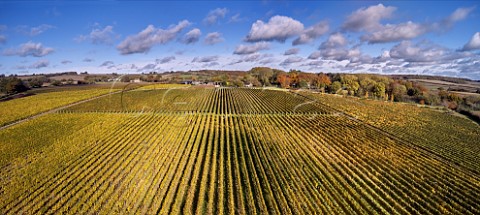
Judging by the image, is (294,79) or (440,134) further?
(294,79)

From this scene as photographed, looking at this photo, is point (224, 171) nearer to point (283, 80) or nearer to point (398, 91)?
point (398, 91)

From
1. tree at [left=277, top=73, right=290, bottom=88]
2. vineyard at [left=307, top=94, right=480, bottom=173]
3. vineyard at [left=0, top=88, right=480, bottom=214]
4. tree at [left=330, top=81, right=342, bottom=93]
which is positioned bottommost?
vineyard at [left=307, top=94, right=480, bottom=173]

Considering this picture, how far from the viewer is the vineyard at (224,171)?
672 inches

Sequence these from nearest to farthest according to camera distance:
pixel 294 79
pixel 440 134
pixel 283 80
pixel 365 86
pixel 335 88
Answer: pixel 440 134
pixel 335 88
pixel 365 86
pixel 283 80
pixel 294 79

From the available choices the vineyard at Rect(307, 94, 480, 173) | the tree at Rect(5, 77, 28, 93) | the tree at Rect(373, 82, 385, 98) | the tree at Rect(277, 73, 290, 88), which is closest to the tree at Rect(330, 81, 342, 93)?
the tree at Rect(373, 82, 385, 98)

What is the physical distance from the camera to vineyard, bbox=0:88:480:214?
56.0 ft

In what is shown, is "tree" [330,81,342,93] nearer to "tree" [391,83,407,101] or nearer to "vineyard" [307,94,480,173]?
"tree" [391,83,407,101]

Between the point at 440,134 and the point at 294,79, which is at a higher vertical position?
the point at 294,79

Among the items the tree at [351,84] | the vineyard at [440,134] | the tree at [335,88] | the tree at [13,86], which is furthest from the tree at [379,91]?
the tree at [13,86]

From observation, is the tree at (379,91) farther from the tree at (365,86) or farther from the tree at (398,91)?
the tree at (398,91)

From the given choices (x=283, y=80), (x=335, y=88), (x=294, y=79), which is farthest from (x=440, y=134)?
(x=294, y=79)

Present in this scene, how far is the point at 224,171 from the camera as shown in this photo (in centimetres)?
2239

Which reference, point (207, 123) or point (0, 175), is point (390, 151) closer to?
point (207, 123)

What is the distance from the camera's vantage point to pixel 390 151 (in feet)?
97.8
